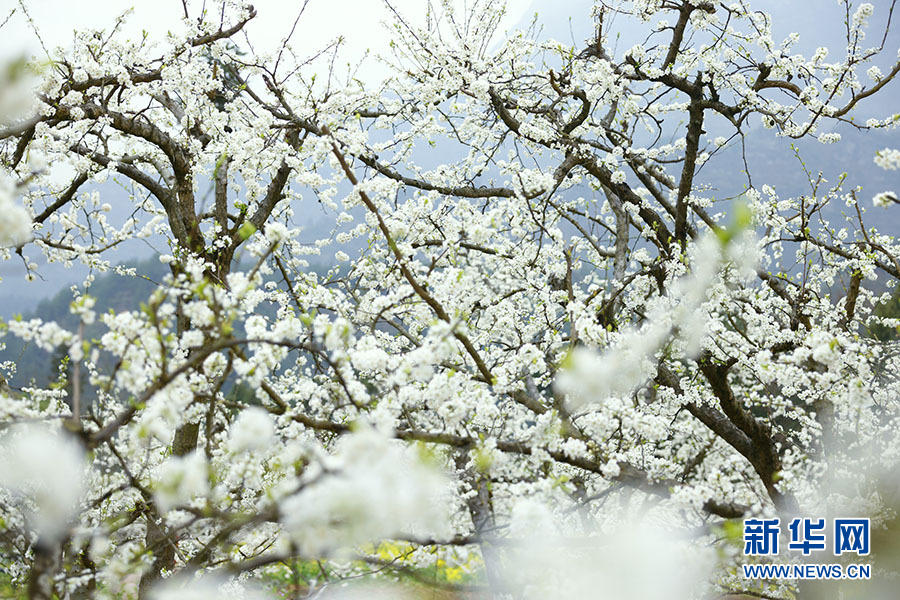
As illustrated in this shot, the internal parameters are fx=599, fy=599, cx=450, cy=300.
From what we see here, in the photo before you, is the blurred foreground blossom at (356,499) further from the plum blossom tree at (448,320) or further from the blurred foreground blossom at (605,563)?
the blurred foreground blossom at (605,563)

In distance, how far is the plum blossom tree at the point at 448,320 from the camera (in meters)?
2.29

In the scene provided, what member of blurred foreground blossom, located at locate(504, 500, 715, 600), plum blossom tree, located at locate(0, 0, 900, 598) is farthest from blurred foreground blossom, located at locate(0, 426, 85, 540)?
blurred foreground blossom, located at locate(504, 500, 715, 600)

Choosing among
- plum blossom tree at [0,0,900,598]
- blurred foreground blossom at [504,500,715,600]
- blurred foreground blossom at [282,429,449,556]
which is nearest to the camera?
blurred foreground blossom at [282,429,449,556]

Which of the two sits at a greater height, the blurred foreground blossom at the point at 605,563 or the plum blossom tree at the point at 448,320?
the plum blossom tree at the point at 448,320

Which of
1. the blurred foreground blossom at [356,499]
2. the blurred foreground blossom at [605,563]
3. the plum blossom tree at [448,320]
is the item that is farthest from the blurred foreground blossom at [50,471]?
the blurred foreground blossom at [605,563]

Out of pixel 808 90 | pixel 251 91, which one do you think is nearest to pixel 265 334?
pixel 251 91

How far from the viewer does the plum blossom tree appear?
229 centimetres

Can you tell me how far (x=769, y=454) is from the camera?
4.67 metres

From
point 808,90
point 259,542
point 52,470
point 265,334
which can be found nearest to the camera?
point 52,470

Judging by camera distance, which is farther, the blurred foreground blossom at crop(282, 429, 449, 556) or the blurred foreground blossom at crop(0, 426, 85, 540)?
the blurred foreground blossom at crop(0, 426, 85, 540)

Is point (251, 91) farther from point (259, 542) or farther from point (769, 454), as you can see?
point (769, 454)

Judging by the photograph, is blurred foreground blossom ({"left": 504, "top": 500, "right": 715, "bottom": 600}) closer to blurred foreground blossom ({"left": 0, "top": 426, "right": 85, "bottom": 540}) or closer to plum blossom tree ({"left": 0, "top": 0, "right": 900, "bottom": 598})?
plum blossom tree ({"left": 0, "top": 0, "right": 900, "bottom": 598})

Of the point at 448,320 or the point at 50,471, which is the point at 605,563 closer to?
the point at 448,320

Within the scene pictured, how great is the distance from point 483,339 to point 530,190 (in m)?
1.38
